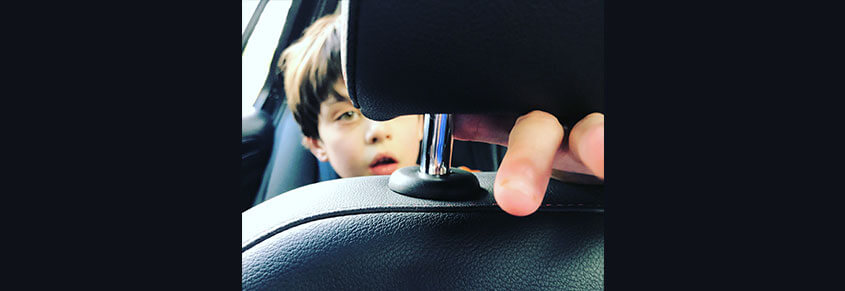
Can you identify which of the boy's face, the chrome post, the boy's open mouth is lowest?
the boy's open mouth

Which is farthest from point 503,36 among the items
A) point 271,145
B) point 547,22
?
point 271,145

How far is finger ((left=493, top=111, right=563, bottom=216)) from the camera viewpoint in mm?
248

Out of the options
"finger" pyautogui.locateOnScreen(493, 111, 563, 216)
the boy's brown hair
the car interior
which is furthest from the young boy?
"finger" pyautogui.locateOnScreen(493, 111, 563, 216)

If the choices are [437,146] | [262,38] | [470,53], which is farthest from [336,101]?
[470,53]

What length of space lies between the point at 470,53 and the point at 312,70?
1069 millimetres

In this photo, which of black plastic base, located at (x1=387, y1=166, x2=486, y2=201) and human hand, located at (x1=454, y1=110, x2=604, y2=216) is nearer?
human hand, located at (x1=454, y1=110, x2=604, y2=216)

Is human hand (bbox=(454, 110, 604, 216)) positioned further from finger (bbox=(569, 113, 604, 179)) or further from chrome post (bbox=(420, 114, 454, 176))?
chrome post (bbox=(420, 114, 454, 176))

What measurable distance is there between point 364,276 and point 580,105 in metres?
0.23

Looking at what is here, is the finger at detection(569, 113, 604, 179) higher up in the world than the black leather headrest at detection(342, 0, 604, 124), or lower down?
lower down

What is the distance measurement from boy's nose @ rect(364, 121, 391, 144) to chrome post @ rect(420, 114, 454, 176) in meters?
0.89

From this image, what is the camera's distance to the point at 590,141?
259 mm

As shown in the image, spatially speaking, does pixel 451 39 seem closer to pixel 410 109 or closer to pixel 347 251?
pixel 410 109

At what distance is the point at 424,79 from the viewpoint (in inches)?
10.4

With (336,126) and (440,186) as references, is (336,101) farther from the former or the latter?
(440,186)
